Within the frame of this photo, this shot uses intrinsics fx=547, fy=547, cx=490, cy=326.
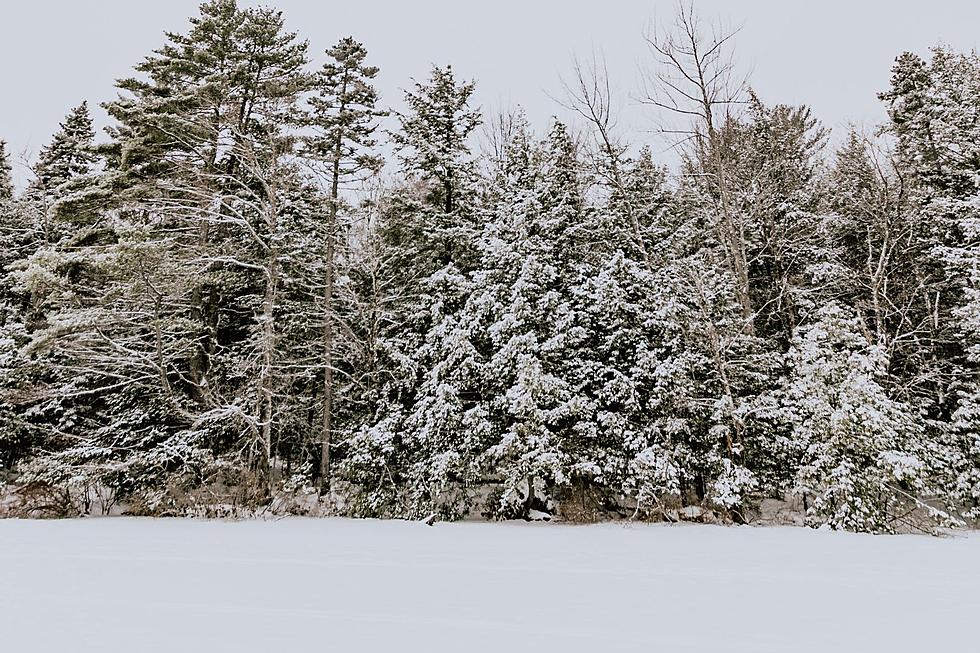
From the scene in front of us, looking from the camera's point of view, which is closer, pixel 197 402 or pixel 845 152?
pixel 197 402

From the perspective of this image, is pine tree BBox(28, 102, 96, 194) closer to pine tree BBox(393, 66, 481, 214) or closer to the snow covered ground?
pine tree BBox(393, 66, 481, 214)

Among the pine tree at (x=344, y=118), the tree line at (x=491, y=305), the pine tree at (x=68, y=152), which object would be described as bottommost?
the tree line at (x=491, y=305)

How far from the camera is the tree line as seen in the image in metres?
11.0

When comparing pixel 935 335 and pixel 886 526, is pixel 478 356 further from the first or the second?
pixel 935 335

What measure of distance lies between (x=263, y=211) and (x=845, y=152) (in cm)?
1605

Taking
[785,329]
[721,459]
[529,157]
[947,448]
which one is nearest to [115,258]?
[529,157]

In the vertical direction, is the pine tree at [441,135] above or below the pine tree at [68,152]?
below

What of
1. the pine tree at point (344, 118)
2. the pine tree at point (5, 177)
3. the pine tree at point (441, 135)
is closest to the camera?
the pine tree at point (441, 135)

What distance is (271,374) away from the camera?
41.5 feet

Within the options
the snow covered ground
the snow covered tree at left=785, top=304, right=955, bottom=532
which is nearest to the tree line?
the snow covered tree at left=785, top=304, right=955, bottom=532

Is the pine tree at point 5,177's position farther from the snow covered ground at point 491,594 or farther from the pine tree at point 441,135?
the snow covered ground at point 491,594

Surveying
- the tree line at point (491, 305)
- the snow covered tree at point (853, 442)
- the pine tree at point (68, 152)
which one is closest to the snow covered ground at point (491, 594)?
the snow covered tree at point (853, 442)

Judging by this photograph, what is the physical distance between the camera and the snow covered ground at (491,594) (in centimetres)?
398

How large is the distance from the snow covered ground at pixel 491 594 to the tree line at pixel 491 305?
2.62 m
